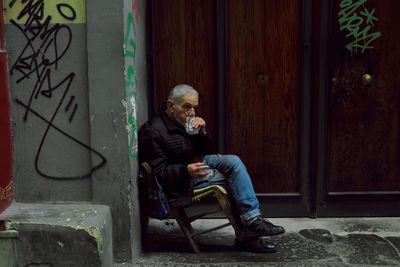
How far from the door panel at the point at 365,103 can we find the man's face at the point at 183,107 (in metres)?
1.43

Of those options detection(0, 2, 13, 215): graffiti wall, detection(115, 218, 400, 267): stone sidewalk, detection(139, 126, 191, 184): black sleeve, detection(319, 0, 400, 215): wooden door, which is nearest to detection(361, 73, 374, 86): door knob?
detection(319, 0, 400, 215): wooden door

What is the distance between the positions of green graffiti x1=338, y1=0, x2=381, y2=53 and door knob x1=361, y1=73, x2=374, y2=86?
0.23m

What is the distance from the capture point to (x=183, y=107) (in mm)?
4035

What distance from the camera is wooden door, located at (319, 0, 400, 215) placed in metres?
4.62

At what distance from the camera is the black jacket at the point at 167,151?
3900 millimetres

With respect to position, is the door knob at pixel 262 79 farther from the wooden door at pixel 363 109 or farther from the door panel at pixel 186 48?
the wooden door at pixel 363 109

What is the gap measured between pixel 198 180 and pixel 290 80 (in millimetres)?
1341

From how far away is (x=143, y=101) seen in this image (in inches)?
178

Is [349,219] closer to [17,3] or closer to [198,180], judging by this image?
[198,180]

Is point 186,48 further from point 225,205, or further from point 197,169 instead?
point 225,205

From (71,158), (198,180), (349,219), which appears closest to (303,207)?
(349,219)

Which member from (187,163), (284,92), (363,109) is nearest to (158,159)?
(187,163)

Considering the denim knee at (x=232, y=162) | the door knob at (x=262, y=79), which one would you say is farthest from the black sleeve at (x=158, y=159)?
the door knob at (x=262, y=79)

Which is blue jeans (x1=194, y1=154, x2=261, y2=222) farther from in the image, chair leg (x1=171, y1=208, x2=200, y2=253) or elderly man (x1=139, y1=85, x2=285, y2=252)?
chair leg (x1=171, y1=208, x2=200, y2=253)
